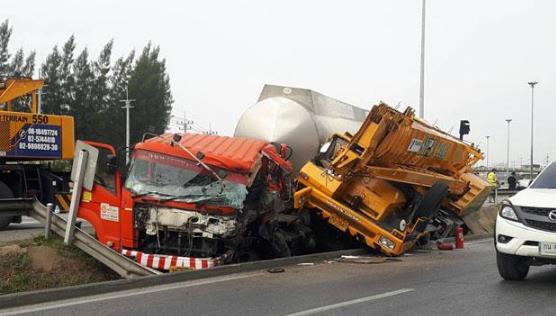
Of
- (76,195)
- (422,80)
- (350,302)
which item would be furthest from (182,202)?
(422,80)

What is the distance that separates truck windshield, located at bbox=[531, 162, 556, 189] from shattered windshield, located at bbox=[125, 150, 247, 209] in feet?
14.1

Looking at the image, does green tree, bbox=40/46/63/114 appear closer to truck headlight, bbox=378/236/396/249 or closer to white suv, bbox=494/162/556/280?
truck headlight, bbox=378/236/396/249

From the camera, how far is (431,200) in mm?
12719

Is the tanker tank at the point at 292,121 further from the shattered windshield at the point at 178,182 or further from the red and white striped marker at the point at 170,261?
the red and white striped marker at the point at 170,261

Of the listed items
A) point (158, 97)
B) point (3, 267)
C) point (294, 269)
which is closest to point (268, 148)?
point (294, 269)

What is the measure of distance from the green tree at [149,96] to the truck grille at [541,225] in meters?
51.6

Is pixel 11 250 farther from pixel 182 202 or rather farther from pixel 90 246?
pixel 182 202

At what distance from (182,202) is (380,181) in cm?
470

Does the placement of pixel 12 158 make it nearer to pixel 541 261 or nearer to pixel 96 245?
pixel 96 245

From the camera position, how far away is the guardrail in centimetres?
888

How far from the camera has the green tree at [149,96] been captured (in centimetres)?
5906

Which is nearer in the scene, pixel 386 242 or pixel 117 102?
pixel 386 242

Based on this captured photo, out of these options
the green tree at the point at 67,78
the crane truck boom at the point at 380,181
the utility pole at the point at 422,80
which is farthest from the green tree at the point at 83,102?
the crane truck boom at the point at 380,181

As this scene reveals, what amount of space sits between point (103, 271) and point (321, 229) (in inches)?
203
